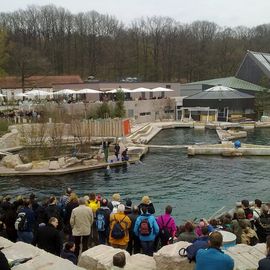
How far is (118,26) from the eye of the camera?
86.3 metres

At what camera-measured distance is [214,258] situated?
475 centimetres

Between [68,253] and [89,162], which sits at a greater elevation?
[68,253]

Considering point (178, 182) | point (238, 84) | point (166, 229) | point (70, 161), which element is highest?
point (238, 84)

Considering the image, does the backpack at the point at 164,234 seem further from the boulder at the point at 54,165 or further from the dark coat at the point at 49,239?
the boulder at the point at 54,165

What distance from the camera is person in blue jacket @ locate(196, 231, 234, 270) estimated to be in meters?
4.74

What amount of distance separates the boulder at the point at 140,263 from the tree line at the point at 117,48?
2627 inches

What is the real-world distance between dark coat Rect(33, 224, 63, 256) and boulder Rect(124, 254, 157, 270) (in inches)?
60.5

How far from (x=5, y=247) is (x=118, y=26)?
83532 mm

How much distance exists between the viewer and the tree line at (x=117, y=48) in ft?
244

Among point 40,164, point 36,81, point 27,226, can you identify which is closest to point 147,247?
point 27,226

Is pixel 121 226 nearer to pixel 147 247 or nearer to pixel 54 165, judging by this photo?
pixel 147 247

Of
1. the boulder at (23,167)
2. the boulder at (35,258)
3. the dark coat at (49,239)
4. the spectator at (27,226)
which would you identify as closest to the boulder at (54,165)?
the boulder at (23,167)

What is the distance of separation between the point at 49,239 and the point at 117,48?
2850 inches

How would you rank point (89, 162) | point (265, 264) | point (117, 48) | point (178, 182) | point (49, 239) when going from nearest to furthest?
1. point (265, 264)
2. point (49, 239)
3. point (178, 182)
4. point (89, 162)
5. point (117, 48)
